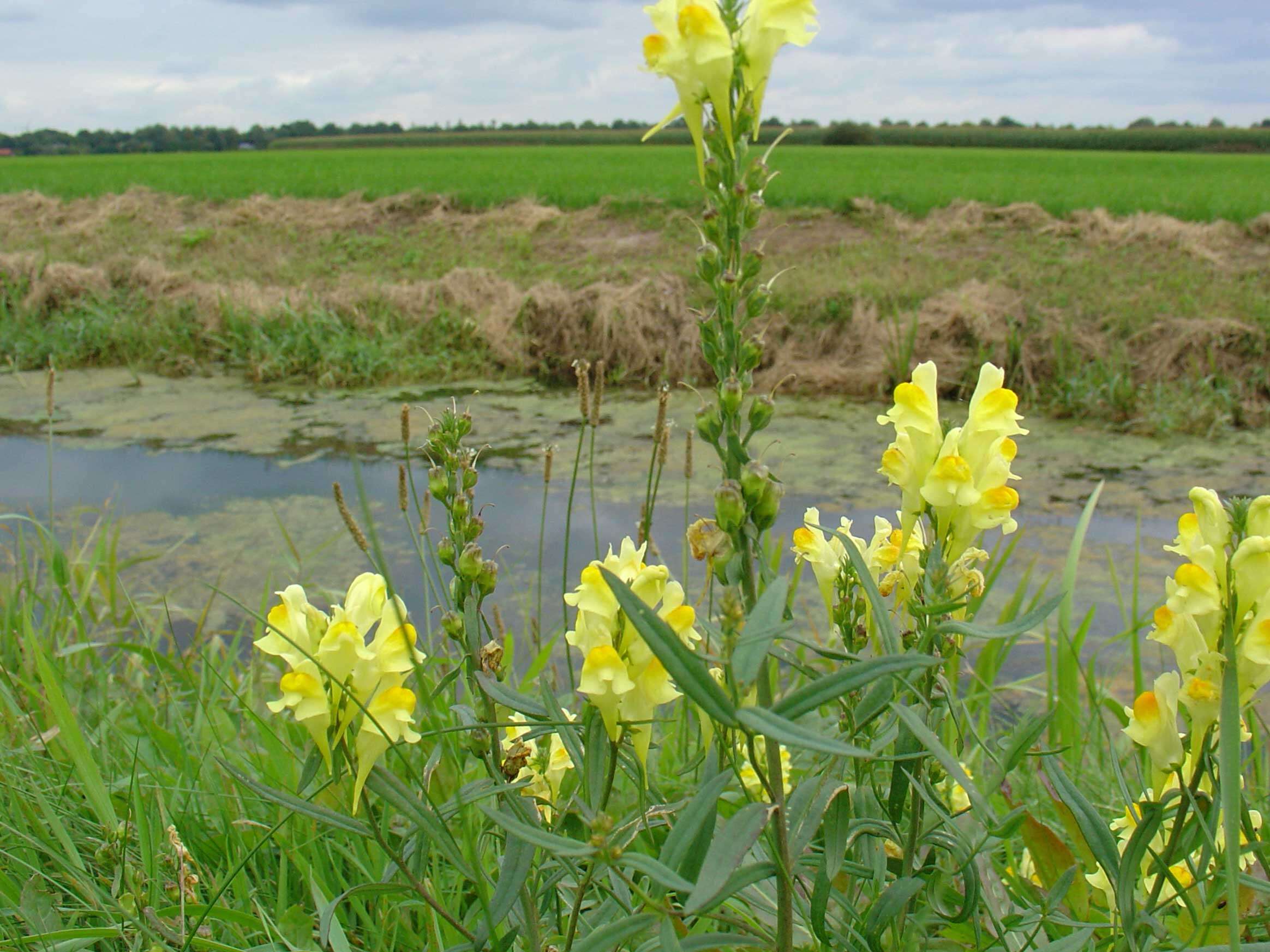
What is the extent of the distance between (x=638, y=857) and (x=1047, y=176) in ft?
46.3

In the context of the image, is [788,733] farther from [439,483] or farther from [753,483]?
[439,483]

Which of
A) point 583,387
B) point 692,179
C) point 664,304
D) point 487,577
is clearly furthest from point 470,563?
point 692,179

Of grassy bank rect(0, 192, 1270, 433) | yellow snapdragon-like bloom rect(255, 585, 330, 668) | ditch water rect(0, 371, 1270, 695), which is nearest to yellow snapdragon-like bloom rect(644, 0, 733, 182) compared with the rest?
yellow snapdragon-like bloom rect(255, 585, 330, 668)

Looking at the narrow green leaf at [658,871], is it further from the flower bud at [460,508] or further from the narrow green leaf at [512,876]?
the flower bud at [460,508]

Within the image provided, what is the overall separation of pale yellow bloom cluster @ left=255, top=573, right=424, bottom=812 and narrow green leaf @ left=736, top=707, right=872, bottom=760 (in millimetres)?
299

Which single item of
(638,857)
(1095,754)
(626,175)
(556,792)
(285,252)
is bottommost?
(1095,754)

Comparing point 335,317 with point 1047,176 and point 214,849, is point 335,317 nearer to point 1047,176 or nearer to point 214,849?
point 214,849

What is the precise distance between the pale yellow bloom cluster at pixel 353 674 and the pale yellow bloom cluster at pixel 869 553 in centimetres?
36

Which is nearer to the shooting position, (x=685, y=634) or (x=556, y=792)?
(x=685, y=634)

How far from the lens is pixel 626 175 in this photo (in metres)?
12.4

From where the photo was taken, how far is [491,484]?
444cm

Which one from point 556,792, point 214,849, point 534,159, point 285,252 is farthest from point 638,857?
point 534,159

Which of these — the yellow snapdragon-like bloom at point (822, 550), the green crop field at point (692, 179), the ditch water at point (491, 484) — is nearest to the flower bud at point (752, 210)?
the yellow snapdragon-like bloom at point (822, 550)

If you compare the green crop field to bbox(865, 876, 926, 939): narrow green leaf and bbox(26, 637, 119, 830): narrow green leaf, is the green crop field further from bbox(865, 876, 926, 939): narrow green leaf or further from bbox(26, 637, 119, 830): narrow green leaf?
bbox(865, 876, 926, 939): narrow green leaf
